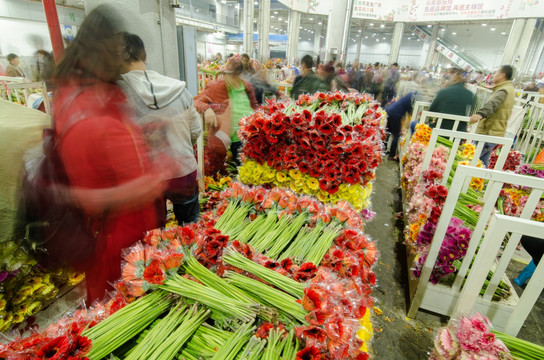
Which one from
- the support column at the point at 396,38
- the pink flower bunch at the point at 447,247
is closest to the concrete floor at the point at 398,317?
the pink flower bunch at the point at 447,247

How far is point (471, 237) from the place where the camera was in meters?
2.06

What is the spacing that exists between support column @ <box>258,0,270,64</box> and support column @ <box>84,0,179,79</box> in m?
12.8

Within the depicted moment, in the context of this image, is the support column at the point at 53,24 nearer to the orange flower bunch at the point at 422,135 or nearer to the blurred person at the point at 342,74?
the orange flower bunch at the point at 422,135

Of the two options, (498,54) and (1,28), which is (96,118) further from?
(498,54)

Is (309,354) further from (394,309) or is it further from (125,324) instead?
(394,309)

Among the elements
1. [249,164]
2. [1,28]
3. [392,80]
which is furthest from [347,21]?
[1,28]

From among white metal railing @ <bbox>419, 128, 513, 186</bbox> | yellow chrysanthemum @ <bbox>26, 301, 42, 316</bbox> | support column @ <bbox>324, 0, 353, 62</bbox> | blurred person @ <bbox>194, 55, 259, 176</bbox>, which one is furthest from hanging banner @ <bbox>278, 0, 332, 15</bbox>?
yellow chrysanthemum @ <bbox>26, 301, 42, 316</bbox>

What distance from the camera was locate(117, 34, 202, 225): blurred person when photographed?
1720 millimetres

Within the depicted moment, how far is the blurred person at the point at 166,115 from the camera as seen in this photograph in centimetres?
172

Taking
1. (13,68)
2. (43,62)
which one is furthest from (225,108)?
(13,68)

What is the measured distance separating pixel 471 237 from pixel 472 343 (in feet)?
3.81

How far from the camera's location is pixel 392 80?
10.8 m

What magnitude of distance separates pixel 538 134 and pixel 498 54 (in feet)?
88.8

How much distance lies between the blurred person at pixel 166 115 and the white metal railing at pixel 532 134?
6.72 m
